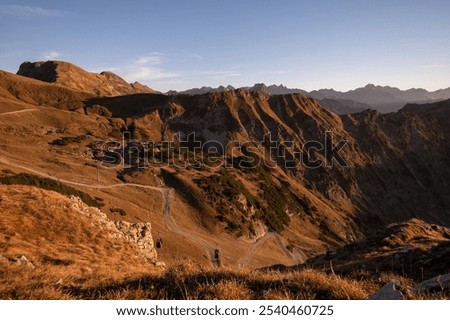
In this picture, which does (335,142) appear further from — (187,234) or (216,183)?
(187,234)

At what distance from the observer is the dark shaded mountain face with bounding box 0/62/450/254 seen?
89000 millimetres

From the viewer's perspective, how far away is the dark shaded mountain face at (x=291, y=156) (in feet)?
292

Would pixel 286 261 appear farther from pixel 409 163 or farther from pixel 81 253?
pixel 409 163

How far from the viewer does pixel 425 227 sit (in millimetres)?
31578

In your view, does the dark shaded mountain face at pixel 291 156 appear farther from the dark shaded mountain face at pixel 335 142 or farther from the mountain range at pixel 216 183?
the mountain range at pixel 216 183

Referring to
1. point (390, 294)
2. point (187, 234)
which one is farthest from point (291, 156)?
point (390, 294)

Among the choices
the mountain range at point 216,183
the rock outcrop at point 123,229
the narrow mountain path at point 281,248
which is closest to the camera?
the mountain range at point 216,183

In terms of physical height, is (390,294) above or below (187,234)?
above

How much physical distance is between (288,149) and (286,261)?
6686 cm

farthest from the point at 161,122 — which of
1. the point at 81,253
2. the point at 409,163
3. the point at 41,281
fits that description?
the point at 41,281

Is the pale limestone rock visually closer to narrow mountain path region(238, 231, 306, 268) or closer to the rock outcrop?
the rock outcrop

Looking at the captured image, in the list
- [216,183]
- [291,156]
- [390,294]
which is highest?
[390,294]

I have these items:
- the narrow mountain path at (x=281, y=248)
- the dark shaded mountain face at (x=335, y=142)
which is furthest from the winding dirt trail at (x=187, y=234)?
the dark shaded mountain face at (x=335, y=142)

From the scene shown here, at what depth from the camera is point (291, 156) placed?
128 m
